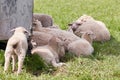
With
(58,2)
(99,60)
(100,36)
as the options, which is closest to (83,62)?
(99,60)

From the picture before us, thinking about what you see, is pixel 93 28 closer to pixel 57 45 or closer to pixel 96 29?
pixel 96 29

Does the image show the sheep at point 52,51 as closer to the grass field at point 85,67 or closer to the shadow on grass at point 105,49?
the grass field at point 85,67

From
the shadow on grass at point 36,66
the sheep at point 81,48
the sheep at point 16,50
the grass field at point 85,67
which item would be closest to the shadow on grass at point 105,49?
the grass field at point 85,67

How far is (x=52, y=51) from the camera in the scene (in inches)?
299

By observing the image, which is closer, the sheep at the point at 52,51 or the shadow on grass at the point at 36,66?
the shadow on grass at the point at 36,66


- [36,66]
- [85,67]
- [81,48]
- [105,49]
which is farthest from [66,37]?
[36,66]

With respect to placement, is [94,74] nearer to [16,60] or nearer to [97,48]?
[16,60]

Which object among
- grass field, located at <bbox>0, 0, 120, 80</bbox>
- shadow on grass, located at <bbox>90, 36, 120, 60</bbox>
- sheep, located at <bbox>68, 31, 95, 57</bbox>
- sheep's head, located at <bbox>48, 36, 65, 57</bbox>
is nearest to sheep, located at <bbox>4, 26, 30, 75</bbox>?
grass field, located at <bbox>0, 0, 120, 80</bbox>

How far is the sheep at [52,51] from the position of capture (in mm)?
7320

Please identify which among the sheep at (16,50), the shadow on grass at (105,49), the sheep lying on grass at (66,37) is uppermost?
the sheep at (16,50)

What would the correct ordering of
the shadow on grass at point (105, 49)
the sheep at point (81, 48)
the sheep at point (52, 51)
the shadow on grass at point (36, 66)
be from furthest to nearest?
the shadow on grass at point (105, 49) < the sheep at point (81, 48) < the sheep at point (52, 51) < the shadow on grass at point (36, 66)

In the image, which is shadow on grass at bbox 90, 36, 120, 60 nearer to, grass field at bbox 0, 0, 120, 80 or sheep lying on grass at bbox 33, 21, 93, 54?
grass field at bbox 0, 0, 120, 80

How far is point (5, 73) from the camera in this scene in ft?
22.3

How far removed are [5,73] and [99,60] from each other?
6.41ft
